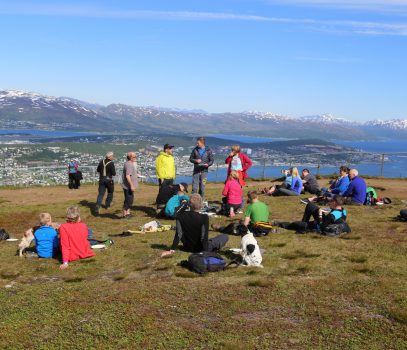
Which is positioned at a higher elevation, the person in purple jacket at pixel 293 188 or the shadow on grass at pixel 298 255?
the person in purple jacket at pixel 293 188

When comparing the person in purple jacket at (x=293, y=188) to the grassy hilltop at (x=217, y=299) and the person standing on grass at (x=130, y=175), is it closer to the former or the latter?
the person standing on grass at (x=130, y=175)

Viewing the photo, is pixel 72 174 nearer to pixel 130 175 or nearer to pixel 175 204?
pixel 130 175

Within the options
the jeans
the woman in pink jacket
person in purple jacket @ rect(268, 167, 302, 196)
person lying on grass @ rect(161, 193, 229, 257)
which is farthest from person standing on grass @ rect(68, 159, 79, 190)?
person lying on grass @ rect(161, 193, 229, 257)

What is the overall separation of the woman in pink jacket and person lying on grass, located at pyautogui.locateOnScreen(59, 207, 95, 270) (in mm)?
5955

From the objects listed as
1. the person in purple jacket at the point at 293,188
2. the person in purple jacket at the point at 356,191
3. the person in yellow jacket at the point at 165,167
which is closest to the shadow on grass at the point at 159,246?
the person in yellow jacket at the point at 165,167

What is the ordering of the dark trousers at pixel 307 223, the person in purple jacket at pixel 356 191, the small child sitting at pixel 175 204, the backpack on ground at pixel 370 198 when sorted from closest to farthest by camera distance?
the dark trousers at pixel 307 223 < the small child sitting at pixel 175 204 < the person in purple jacket at pixel 356 191 < the backpack on ground at pixel 370 198

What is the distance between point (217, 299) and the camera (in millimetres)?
7793

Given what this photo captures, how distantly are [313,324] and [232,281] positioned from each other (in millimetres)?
2082

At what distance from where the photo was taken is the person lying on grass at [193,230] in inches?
407

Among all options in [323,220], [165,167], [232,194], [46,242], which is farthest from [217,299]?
[165,167]

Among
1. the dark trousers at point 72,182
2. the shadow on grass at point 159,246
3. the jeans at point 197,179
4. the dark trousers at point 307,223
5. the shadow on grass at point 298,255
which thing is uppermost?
the jeans at point 197,179

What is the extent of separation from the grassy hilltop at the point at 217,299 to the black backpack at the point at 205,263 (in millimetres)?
216

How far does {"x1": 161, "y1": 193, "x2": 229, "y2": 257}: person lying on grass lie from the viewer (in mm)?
10328

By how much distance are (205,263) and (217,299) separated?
152 centimetres
